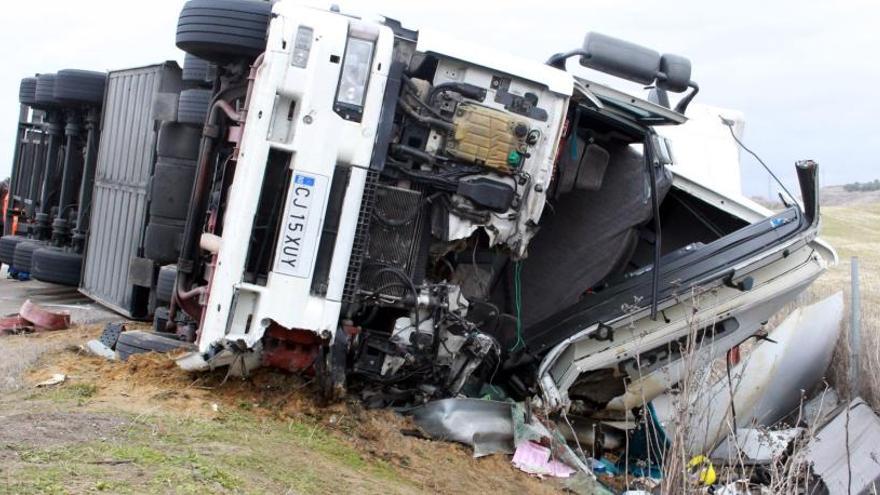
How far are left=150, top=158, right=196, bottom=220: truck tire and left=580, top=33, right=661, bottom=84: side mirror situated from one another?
2436 millimetres

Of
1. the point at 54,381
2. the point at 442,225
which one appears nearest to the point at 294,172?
the point at 442,225

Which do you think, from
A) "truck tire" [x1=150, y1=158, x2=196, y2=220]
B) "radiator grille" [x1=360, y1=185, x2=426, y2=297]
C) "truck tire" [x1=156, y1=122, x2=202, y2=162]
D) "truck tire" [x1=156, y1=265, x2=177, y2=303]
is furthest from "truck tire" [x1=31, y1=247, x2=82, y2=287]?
"radiator grille" [x1=360, y1=185, x2=426, y2=297]

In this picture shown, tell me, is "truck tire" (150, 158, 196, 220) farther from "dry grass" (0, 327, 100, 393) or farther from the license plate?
the license plate

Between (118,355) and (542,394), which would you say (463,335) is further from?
(118,355)

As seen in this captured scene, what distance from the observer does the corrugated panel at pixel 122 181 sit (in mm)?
8477

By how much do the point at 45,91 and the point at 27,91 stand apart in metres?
1.17

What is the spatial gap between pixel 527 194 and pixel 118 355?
2.48 m

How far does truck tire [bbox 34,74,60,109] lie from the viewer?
10.9 m

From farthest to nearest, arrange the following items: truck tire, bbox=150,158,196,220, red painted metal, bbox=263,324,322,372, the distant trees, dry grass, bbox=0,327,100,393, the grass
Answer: the distant trees
truck tire, bbox=150,158,196,220
dry grass, bbox=0,327,100,393
red painted metal, bbox=263,324,322,372
the grass

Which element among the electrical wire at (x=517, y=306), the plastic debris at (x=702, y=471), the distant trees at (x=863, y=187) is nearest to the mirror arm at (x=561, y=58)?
the electrical wire at (x=517, y=306)

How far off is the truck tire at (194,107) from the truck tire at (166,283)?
1.08m

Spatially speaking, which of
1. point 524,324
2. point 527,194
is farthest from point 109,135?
point 527,194

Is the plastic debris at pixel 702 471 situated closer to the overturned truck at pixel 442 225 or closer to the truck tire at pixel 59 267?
the overturned truck at pixel 442 225

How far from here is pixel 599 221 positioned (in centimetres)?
678
